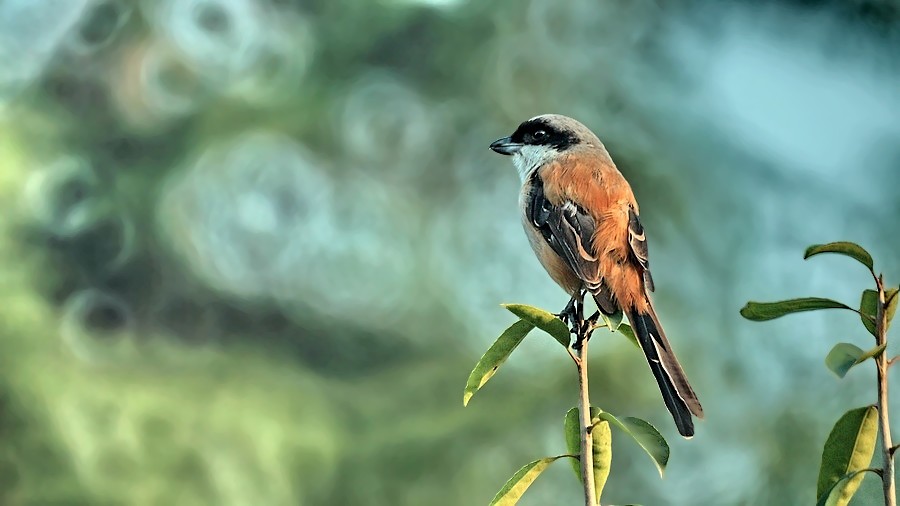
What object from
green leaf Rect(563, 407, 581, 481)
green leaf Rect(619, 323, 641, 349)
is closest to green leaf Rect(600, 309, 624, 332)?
green leaf Rect(619, 323, 641, 349)

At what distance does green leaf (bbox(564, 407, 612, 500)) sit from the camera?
3.14 ft

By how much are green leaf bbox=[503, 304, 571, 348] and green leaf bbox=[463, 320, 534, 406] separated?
47 millimetres

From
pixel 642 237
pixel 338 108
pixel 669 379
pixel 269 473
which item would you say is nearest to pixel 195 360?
pixel 269 473

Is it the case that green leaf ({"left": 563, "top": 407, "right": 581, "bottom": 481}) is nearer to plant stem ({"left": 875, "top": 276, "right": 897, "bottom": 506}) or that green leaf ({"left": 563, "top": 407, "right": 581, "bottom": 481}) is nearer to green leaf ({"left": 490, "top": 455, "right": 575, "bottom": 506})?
green leaf ({"left": 490, "top": 455, "right": 575, "bottom": 506})

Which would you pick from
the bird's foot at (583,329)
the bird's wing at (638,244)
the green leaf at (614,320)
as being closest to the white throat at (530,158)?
the bird's wing at (638,244)

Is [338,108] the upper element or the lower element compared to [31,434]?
upper

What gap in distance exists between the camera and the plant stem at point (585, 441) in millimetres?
Result: 824

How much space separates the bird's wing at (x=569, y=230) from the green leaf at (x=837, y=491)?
0.68 meters

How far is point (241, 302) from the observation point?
470 cm

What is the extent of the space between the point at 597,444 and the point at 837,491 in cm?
23

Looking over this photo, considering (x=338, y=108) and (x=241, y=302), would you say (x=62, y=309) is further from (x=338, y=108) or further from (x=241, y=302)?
(x=338, y=108)

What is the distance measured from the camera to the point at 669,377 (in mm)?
1248

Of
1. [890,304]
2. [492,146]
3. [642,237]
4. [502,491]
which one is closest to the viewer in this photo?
[890,304]

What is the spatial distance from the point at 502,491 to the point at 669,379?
0.37 m
